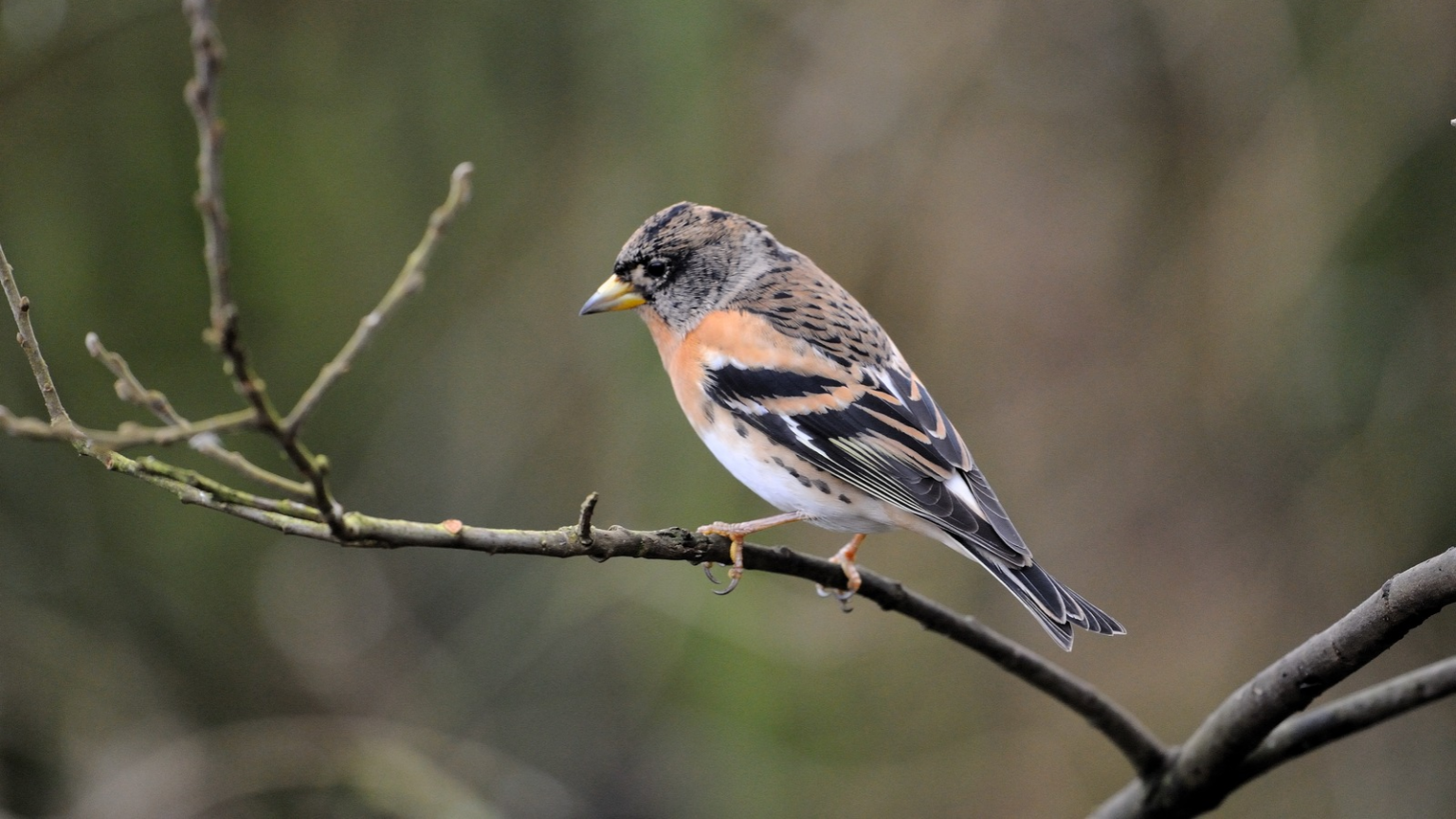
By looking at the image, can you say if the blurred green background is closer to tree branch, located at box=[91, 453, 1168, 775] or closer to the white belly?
the white belly

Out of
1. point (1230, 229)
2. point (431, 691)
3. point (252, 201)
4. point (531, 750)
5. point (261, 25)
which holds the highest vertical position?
point (261, 25)

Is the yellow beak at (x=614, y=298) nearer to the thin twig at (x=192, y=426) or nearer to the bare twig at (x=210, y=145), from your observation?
the thin twig at (x=192, y=426)

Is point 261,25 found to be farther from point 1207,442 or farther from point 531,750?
point 1207,442

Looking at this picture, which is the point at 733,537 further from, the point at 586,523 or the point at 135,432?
the point at 135,432

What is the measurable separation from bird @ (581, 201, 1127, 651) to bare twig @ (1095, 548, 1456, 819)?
374 millimetres

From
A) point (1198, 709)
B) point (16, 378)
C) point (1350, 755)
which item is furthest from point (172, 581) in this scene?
point (1350, 755)

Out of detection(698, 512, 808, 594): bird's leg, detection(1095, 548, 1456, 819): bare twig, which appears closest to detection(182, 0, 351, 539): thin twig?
detection(698, 512, 808, 594): bird's leg

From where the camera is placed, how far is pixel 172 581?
4883 millimetres

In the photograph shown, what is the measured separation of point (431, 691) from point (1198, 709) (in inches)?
128

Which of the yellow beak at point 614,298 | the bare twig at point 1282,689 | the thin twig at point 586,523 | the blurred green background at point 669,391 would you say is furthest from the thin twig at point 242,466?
the blurred green background at point 669,391

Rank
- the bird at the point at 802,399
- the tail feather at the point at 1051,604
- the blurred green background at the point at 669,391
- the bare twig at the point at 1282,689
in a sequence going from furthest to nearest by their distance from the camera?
the blurred green background at the point at 669,391, the bird at the point at 802,399, the tail feather at the point at 1051,604, the bare twig at the point at 1282,689

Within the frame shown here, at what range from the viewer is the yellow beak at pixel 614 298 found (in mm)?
2991

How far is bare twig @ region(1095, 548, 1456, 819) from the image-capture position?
1548mm

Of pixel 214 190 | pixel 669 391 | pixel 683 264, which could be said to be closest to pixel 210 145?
pixel 214 190
